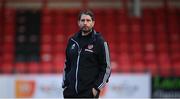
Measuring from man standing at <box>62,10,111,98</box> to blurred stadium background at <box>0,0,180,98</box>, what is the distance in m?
4.51

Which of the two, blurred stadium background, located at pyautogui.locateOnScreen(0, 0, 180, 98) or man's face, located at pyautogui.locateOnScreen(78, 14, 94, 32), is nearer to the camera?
man's face, located at pyautogui.locateOnScreen(78, 14, 94, 32)

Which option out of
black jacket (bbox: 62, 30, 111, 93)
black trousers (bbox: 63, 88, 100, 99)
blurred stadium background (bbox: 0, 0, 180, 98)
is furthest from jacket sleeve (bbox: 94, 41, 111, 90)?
blurred stadium background (bbox: 0, 0, 180, 98)

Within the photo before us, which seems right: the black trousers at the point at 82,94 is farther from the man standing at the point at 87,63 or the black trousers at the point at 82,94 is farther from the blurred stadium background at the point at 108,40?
the blurred stadium background at the point at 108,40

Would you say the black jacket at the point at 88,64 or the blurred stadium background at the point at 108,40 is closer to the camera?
the black jacket at the point at 88,64

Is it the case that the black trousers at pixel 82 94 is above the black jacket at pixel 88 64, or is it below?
below

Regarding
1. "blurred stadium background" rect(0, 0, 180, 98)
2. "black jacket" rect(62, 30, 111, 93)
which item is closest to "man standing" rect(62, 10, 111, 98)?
"black jacket" rect(62, 30, 111, 93)

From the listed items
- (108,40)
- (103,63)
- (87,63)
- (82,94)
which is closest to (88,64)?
(87,63)

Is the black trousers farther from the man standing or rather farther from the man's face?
the man's face

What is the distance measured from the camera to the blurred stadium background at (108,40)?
9.27m

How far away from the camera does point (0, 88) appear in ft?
29.9

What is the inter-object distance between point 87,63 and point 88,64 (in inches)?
0.5

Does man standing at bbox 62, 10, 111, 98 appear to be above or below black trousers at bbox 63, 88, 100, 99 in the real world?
above

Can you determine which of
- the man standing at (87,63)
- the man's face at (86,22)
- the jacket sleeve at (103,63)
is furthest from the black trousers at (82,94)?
the man's face at (86,22)

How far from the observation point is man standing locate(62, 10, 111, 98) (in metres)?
4.62
